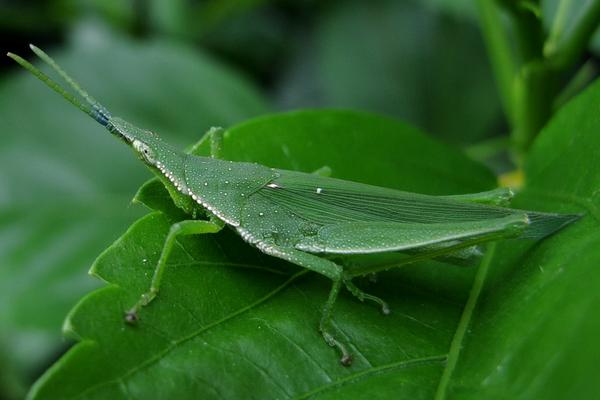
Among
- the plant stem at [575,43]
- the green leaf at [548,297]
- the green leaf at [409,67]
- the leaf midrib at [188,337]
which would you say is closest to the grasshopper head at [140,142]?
the leaf midrib at [188,337]

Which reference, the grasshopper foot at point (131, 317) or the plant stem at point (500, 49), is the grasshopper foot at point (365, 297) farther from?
the plant stem at point (500, 49)

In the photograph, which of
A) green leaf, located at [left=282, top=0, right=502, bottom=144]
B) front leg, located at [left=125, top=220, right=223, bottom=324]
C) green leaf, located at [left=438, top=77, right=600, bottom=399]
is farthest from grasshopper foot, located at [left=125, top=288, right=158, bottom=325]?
green leaf, located at [left=282, top=0, right=502, bottom=144]

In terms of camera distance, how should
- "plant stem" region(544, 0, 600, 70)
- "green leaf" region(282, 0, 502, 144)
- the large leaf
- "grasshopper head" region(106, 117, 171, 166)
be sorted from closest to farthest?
"grasshopper head" region(106, 117, 171, 166), "plant stem" region(544, 0, 600, 70), the large leaf, "green leaf" region(282, 0, 502, 144)

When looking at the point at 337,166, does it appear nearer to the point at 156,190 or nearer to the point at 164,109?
the point at 156,190

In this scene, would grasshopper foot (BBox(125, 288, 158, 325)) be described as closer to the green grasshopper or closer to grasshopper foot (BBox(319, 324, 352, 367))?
the green grasshopper

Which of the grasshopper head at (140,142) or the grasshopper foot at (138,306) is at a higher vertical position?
the grasshopper head at (140,142)

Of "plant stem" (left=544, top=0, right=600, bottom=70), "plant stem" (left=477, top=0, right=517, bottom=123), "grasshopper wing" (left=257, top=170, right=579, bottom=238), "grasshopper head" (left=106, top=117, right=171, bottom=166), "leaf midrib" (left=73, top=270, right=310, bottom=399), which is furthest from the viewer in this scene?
"plant stem" (left=477, top=0, right=517, bottom=123)
